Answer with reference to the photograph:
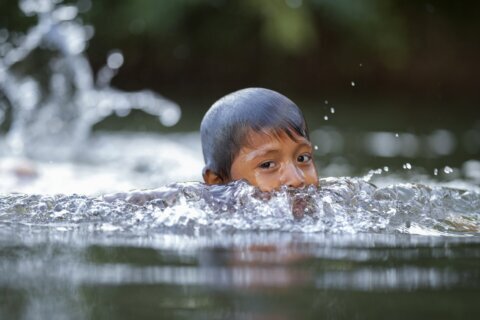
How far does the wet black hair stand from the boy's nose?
0.44ft

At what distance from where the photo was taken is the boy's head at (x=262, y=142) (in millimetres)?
3510

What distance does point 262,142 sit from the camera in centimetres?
354

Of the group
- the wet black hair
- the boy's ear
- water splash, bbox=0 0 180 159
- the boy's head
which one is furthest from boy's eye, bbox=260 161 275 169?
water splash, bbox=0 0 180 159

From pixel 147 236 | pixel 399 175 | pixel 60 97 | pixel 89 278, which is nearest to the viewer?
pixel 89 278

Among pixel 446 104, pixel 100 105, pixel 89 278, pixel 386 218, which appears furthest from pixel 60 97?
pixel 89 278

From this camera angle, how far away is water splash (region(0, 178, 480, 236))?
3.19m

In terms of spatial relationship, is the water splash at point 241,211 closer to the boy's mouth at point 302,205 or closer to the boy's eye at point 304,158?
the boy's mouth at point 302,205

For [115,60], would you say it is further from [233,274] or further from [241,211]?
[233,274]

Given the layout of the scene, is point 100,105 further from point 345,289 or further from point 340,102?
point 345,289

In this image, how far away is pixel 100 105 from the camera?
30.7 feet

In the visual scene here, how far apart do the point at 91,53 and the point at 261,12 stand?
2.19 m

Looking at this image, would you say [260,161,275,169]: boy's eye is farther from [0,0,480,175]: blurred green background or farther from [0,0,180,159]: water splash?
[0,0,480,175]: blurred green background

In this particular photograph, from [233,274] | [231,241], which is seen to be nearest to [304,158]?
[231,241]

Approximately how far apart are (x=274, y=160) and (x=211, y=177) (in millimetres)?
364
